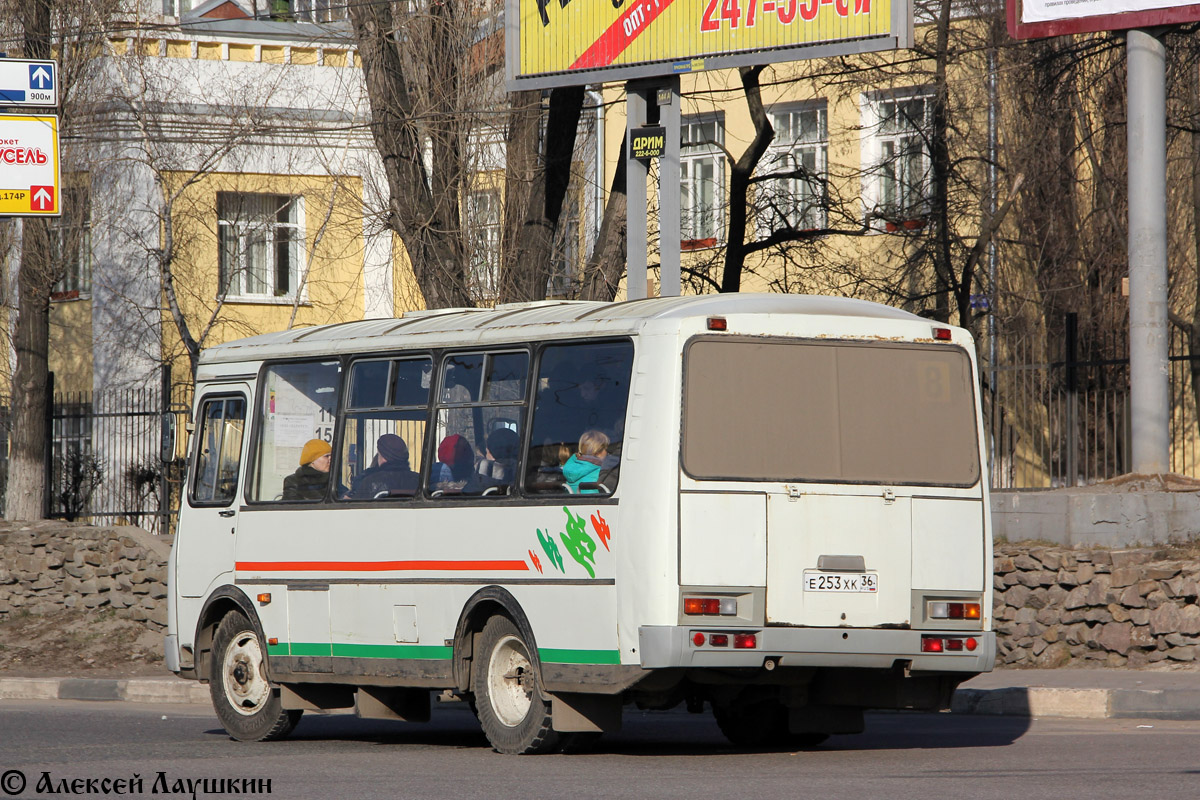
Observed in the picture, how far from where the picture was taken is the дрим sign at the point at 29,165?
22062mm

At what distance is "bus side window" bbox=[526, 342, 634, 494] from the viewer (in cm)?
1072

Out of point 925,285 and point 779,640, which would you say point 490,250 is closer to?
point 925,285

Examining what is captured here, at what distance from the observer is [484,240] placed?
20719 mm

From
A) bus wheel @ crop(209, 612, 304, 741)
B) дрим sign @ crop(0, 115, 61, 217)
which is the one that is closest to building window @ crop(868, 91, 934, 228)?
дрим sign @ crop(0, 115, 61, 217)

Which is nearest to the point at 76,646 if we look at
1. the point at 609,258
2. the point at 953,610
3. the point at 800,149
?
the point at 609,258

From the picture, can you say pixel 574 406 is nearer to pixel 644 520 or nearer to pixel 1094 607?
pixel 644 520

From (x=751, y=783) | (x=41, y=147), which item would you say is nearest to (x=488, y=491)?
(x=751, y=783)

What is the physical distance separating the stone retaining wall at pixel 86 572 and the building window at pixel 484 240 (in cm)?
482

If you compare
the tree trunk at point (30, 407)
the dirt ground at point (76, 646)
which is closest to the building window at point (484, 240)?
the dirt ground at point (76, 646)

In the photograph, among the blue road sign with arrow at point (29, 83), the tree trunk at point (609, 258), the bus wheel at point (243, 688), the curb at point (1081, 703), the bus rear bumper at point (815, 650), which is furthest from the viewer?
the blue road sign with arrow at point (29, 83)

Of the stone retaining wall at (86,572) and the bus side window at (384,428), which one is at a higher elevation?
the bus side window at (384,428)

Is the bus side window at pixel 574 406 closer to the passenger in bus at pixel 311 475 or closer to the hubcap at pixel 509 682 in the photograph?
the hubcap at pixel 509 682

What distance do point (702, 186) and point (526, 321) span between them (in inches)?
752

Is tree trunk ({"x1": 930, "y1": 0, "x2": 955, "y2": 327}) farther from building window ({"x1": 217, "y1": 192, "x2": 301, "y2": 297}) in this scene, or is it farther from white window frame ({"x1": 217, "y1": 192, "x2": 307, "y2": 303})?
white window frame ({"x1": 217, "y1": 192, "x2": 307, "y2": 303})
